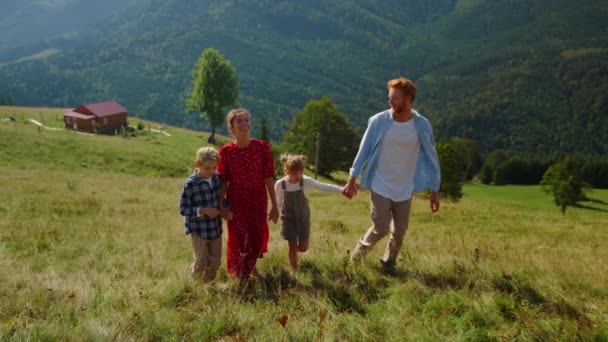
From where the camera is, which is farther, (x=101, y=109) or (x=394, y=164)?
(x=101, y=109)

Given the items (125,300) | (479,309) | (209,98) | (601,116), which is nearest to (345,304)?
(479,309)

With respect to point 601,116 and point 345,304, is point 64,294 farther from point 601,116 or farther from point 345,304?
point 601,116

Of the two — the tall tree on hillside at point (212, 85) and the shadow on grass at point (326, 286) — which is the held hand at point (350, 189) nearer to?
the shadow on grass at point (326, 286)

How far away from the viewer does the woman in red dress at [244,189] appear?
5242 millimetres

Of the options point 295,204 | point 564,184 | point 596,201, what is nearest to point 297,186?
point 295,204

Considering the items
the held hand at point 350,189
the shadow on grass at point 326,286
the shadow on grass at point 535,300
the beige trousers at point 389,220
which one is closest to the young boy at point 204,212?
the shadow on grass at point 326,286

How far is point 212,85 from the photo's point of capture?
2159 inches

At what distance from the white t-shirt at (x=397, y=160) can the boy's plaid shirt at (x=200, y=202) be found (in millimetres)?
2059

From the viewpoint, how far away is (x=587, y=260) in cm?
642

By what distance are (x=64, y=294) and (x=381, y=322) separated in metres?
2.95

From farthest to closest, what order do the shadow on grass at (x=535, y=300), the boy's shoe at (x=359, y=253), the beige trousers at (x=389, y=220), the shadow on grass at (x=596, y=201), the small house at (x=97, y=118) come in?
the shadow on grass at (x=596, y=201) < the small house at (x=97, y=118) < the boy's shoe at (x=359, y=253) < the beige trousers at (x=389, y=220) < the shadow on grass at (x=535, y=300)

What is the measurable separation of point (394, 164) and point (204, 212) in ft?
7.90

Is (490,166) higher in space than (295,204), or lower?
lower

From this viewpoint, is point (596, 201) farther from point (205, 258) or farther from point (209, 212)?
point (209, 212)
